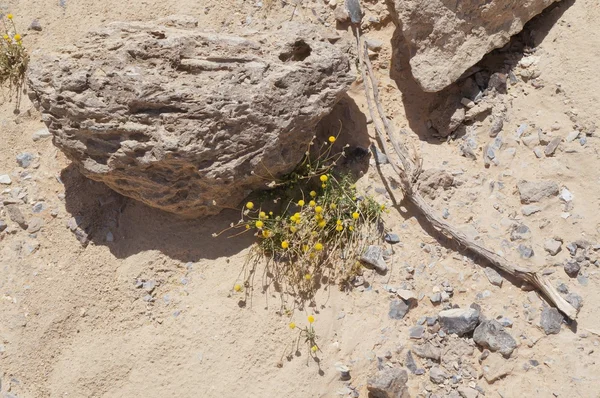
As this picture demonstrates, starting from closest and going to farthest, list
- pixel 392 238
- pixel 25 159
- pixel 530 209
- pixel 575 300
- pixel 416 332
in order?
pixel 575 300
pixel 416 332
pixel 530 209
pixel 392 238
pixel 25 159

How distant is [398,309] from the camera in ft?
12.4

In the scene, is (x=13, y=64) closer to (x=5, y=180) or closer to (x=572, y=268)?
(x=5, y=180)

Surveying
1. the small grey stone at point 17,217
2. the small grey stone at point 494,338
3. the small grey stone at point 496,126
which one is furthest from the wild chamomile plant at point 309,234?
the small grey stone at point 17,217

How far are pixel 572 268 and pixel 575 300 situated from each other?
21cm

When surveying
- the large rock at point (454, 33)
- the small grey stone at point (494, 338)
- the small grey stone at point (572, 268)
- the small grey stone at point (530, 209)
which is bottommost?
the small grey stone at point (494, 338)

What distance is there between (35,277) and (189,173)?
1349 mm

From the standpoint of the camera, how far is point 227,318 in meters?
3.84

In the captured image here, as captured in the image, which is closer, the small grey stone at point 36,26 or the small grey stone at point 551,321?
the small grey stone at point 551,321

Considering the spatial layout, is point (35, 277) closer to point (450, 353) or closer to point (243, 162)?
point (243, 162)

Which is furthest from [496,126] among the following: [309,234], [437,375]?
[437,375]

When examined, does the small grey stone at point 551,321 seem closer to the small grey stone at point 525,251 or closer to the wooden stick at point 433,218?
the wooden stick at point 433,218

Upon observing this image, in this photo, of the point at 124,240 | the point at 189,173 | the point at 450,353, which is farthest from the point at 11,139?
the point at 450,353

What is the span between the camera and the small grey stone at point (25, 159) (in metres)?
4.20

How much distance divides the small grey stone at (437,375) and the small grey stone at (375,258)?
712 millimetres
